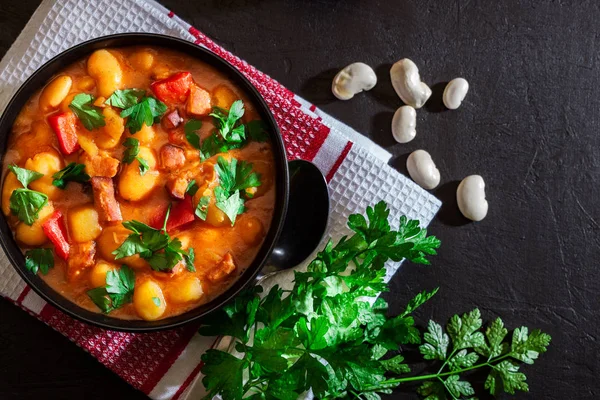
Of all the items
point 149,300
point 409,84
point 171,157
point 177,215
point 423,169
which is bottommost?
point 149,300

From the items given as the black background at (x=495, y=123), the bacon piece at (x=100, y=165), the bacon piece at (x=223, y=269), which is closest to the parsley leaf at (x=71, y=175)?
the bacon piece at (x=100, y=165)

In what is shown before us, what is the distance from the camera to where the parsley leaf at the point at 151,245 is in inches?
73.0

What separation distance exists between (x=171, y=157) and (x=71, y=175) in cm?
29

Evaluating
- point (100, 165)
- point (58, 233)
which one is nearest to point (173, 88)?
point (100, 165)

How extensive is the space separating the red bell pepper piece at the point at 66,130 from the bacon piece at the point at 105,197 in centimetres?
13

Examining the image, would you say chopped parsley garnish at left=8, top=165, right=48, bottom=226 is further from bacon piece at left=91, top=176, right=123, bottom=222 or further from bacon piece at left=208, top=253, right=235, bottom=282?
bacon piece at left=208, top=253, right=235, bottom=282

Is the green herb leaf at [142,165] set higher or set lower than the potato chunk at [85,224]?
higher

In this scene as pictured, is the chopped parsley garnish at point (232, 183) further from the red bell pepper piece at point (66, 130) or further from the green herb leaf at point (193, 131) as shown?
the red bell pepper piece at point (66, 130)

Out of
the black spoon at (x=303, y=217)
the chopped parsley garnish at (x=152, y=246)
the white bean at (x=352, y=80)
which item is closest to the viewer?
the chopped parsley garnish at (x=152, y=246)

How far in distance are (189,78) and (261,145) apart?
0.98 ft

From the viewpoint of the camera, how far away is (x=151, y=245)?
1.86 m

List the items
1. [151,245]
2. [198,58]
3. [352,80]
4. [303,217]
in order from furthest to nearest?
1. [352,80]
2. [303,217]
3. [198,58]
4. [151,245]

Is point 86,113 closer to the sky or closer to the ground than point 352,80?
closer to the ground

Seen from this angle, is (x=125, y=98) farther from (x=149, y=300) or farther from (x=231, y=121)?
(x=149, y=300)
